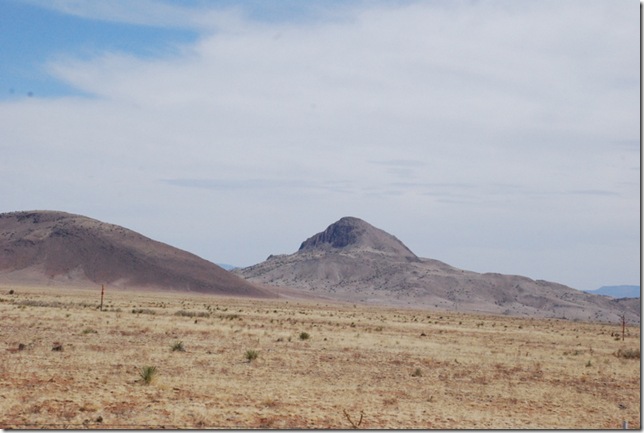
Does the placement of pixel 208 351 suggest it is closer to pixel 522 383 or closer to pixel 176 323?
pixel 522 383

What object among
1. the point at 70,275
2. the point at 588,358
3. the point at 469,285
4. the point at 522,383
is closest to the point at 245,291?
the point at 70,275

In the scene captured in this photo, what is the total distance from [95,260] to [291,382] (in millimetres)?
136363

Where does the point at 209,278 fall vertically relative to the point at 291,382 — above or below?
above

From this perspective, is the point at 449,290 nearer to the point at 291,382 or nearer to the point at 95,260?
the point at 95,260

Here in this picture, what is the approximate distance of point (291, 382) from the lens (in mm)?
21062

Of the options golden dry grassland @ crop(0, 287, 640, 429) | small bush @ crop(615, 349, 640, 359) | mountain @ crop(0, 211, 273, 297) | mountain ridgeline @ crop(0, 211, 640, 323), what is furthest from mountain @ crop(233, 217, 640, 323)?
golden dry grassland @ crop(0, 287, 640, 429)

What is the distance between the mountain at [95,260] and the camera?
14238 cm

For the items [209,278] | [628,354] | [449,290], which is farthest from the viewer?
[449,290]

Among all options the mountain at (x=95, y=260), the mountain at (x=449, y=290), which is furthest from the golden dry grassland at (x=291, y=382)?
the mountain at (x=449, y=290)

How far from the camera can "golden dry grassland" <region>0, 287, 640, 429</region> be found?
52.5 feet

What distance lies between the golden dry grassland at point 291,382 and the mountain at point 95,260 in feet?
363

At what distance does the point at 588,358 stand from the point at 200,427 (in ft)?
80.4

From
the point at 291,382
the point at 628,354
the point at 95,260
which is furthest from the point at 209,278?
the point at 291,382

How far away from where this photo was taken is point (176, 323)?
41.9 m
